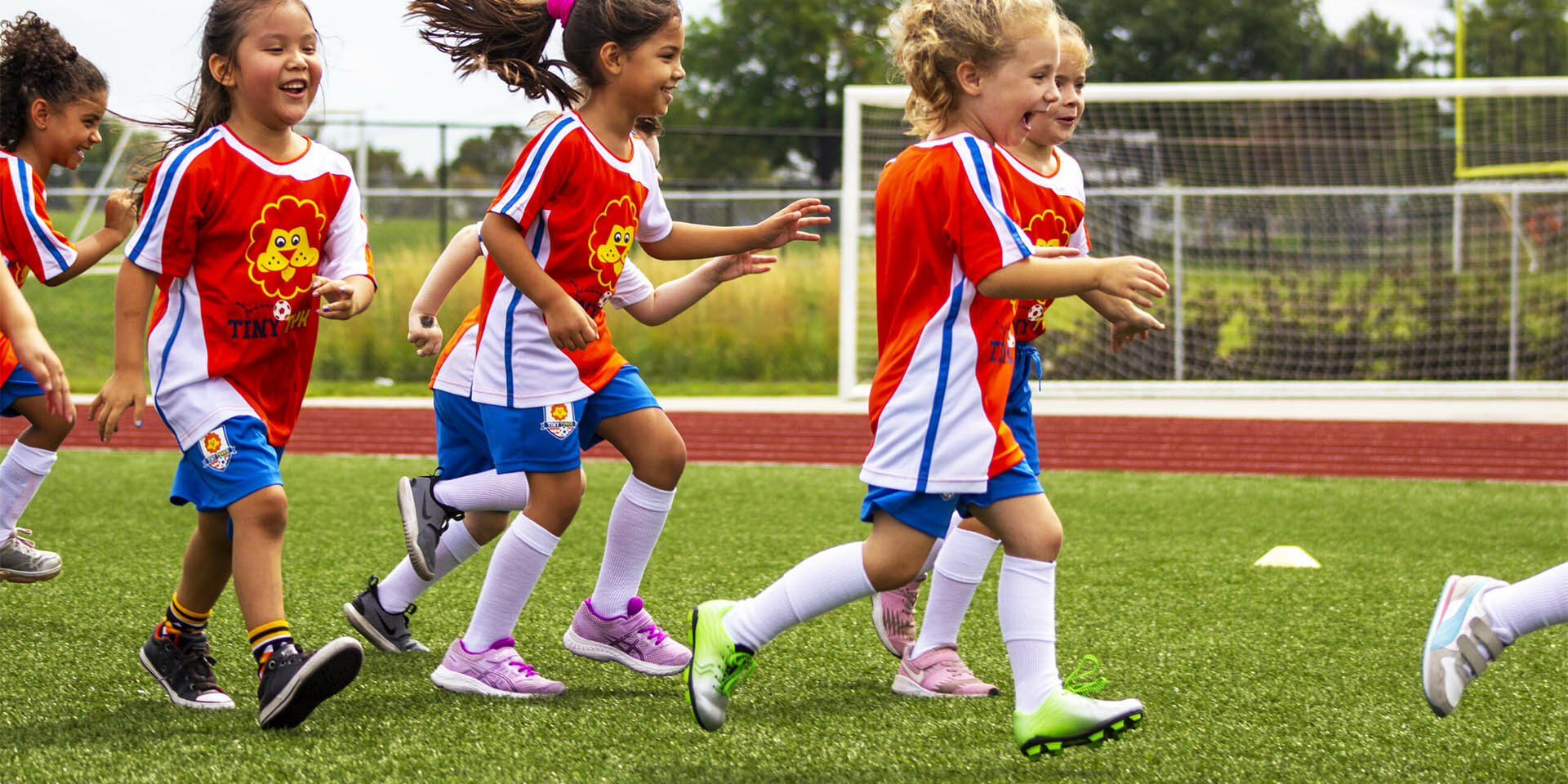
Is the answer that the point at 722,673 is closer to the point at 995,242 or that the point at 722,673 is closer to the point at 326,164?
the point at 995,242

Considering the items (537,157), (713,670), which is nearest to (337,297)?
(537,157)

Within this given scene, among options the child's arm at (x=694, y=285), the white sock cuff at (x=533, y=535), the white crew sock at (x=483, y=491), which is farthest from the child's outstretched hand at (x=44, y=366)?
the child's arm at (x=694, y=285)

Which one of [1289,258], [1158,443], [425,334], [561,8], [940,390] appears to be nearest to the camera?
[940,390]

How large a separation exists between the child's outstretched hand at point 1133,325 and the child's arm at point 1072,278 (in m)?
0.08

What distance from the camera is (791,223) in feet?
9.64

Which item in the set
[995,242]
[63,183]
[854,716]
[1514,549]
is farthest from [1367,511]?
[63,183]

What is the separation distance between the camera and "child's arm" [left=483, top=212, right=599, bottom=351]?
272cm

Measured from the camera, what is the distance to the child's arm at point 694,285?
3199mm

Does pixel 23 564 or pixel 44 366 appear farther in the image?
pixel 23 564

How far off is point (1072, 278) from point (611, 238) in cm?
106

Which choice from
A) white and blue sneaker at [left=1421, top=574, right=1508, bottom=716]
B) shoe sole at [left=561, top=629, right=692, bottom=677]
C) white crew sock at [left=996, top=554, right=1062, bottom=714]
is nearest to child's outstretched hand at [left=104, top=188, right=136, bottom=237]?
shoe sole at [left=561, top=629, right=692, bottom=677]

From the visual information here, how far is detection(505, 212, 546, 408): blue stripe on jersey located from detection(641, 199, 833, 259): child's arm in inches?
11.9

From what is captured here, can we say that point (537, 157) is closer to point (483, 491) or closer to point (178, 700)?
point (483, 491)

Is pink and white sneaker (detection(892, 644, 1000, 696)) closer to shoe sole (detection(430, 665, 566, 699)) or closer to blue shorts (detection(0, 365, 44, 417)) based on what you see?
shoe sole (detection(430, 665, 566, 699))
